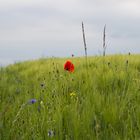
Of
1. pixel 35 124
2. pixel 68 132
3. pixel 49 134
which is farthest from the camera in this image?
pixel 35 124

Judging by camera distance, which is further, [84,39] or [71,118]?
[84,39]

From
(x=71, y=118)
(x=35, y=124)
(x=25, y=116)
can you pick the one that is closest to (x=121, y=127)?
(x=71, y=118)

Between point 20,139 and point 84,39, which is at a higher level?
point 84,39

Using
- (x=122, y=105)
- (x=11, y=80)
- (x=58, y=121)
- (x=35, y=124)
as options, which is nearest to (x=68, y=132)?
(x=58, y=121)

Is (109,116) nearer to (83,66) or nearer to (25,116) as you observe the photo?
(25,116)

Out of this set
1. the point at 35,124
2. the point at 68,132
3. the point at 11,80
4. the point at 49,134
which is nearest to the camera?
the point at 49,134

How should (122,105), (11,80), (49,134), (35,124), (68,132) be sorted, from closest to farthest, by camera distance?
(49,134) < (68,132) < (35,124) < (122,105) < (11,80)

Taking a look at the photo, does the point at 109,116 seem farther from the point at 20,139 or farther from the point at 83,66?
the point at 83,66

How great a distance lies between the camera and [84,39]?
3.08 m

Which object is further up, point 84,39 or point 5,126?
point 84,39

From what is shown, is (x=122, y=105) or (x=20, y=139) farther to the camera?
(x=122, y=105)

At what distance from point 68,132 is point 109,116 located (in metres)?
0.40

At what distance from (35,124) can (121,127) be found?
0.67m

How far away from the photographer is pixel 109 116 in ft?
Result: 9.16
